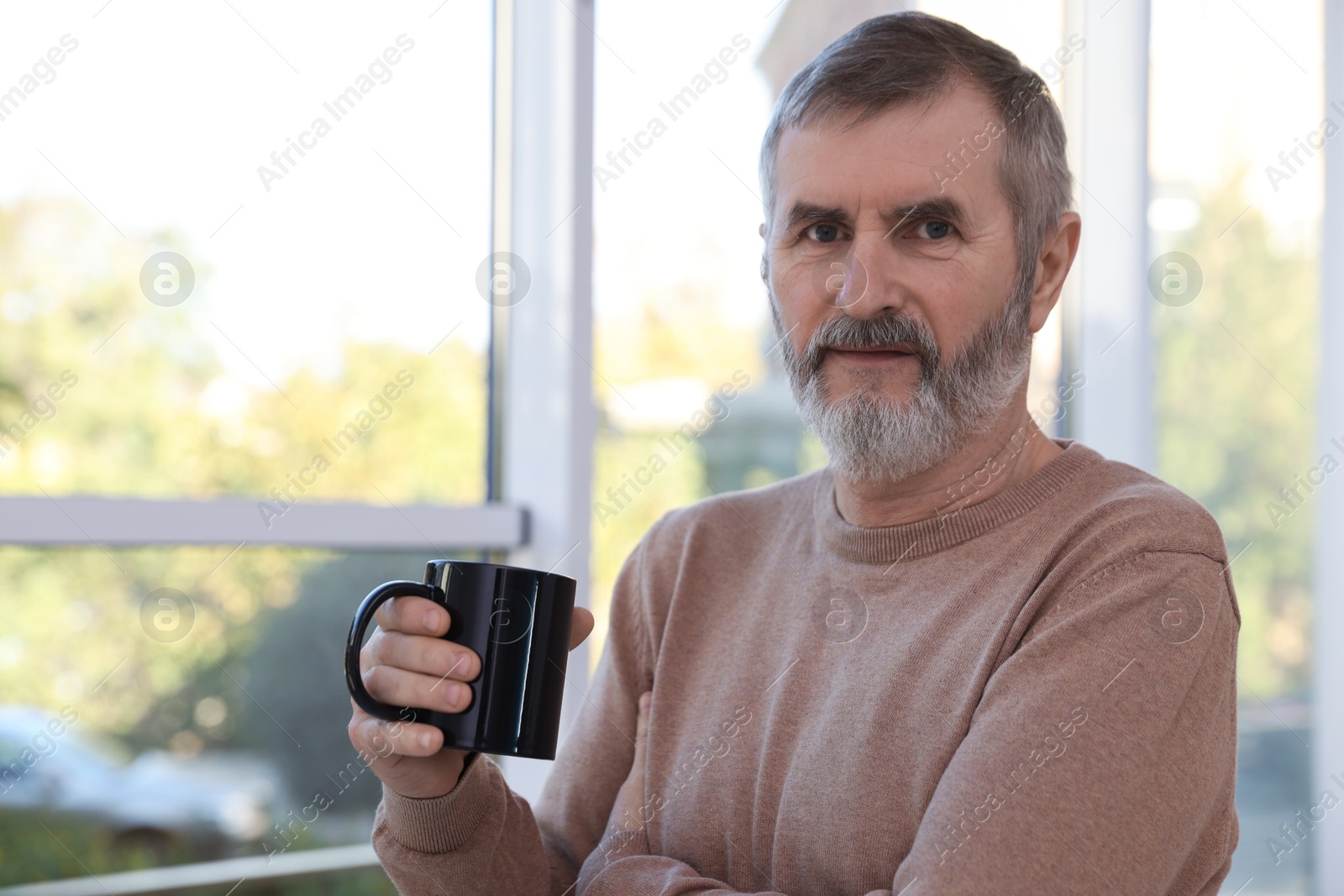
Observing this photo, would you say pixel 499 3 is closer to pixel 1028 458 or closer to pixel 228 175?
pixel 228 175

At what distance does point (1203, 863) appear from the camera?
2.90ft

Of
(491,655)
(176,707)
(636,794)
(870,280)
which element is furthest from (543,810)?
(176,707)

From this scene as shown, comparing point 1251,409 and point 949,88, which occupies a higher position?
point 949,88

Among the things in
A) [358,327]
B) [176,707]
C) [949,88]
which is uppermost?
[949,88]

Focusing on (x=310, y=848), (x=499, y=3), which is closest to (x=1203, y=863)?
(x=310, y=848)

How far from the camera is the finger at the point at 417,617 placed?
2.81 ft

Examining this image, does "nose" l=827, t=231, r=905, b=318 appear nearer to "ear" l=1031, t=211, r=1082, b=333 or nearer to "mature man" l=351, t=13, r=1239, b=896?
"mature man" l=351, t=13, r=1239, b=896

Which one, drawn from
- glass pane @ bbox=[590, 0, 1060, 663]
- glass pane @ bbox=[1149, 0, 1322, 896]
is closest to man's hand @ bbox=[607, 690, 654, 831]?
Answer: glass pane @ bbox=[590, 0, 1060, 663]

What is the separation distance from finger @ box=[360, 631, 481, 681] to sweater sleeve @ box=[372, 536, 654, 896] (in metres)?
0.16

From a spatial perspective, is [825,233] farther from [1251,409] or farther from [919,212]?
[1251,409]

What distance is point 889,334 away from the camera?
104 cm

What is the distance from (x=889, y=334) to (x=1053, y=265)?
0.75 ft

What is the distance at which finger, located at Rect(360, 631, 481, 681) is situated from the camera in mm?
854

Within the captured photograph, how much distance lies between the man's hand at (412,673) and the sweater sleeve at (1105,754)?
1.25 feet
